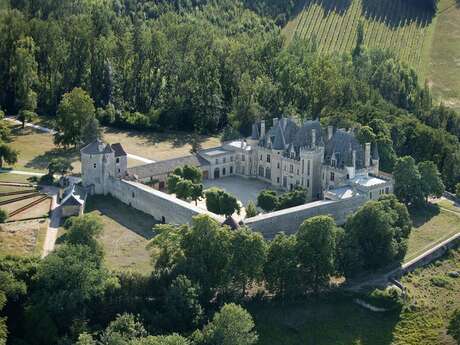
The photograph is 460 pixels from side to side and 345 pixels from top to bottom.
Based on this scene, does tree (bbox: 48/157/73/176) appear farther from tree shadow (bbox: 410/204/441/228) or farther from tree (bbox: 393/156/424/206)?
tree shadow (bbox: 410/204/441/228)

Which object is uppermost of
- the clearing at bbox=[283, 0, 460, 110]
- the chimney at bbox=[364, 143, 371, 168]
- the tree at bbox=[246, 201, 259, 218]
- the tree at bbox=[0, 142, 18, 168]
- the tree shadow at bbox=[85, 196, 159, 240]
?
the clearing at bbox=[283, 0, 460, 110]

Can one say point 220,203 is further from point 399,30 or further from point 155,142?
point 399,30

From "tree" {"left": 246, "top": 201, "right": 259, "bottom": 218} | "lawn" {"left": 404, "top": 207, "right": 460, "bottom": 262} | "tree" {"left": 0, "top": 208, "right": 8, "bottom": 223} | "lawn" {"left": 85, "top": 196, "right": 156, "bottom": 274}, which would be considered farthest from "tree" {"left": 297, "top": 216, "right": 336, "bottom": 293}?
"tree" {"left": 0, "top": 208, "right": 8, "bottom": 223}

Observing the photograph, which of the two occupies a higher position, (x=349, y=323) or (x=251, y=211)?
(x=251, y=211)

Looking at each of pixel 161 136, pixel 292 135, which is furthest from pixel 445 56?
pixel 292 135

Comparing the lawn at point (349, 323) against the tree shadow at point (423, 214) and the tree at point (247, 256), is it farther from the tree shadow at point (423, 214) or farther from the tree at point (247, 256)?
the tree shadow at point (423, 214)

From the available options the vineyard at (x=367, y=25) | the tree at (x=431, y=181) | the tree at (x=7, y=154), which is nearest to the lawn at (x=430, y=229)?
the tree at (x=431, y=181)
